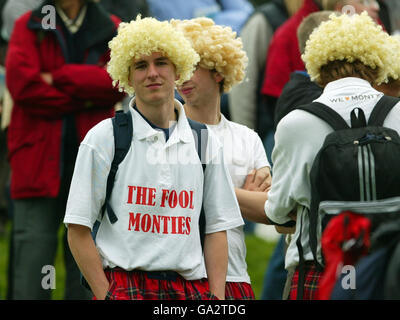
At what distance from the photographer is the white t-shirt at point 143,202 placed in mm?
4562

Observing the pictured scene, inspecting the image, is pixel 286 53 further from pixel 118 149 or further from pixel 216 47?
pixel 118 149

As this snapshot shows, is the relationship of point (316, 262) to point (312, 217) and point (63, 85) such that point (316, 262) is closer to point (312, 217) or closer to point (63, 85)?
point (312, 217)

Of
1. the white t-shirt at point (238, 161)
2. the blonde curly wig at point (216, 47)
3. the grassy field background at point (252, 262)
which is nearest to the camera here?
the white t-shirt at point (238, 161)

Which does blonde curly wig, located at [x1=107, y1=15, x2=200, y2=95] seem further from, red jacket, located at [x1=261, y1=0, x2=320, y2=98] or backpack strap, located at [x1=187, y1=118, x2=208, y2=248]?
red jacket, located at [x1=261, y1=0, x2=320, y2=98]

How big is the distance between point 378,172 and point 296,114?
54 cm

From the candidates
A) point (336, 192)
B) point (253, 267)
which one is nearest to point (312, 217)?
point (336, 192)

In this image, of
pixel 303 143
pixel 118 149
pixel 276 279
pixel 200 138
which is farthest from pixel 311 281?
pixel 276 279

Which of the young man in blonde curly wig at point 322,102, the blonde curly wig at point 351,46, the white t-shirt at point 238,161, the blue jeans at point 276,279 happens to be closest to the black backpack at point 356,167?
the young man in blonde curly wig at point 322,102

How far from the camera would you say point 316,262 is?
4582mm

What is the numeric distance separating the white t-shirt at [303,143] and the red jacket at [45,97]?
95.9 inches

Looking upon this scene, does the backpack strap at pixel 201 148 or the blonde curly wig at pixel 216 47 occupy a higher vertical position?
the blonde curly wig at pixel 216 47

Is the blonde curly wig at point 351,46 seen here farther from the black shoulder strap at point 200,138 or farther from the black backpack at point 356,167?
the black shoulder strap at point 200,138

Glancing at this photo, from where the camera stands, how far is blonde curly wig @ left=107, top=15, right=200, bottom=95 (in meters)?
4.80
